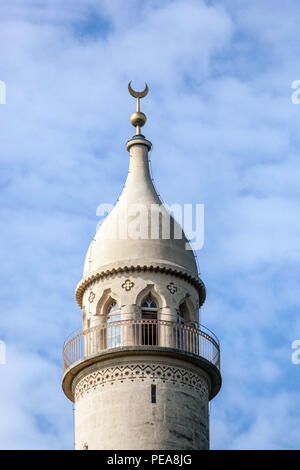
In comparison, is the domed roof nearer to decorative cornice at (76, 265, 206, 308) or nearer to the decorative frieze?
decorative cornice at (76, 265, 206, 308)

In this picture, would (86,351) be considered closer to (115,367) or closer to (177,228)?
(115,367)

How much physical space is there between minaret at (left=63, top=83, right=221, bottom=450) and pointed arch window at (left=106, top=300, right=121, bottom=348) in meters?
0.04

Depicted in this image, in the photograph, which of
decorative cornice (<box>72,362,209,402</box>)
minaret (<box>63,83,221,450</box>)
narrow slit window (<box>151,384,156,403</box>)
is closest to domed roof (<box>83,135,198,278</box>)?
minaret (<box>63,83,221,450</box>)

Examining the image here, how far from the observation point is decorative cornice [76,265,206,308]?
167ft

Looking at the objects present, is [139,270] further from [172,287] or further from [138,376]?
[138,376]

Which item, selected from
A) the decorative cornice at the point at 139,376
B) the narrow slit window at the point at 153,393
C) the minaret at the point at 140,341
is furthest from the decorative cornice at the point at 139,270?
the narrow slit window at the point at 153,393

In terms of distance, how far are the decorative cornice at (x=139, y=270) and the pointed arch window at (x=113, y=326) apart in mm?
1139

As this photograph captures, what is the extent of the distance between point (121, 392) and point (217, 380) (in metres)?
4.24

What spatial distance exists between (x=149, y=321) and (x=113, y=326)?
54.2 inches

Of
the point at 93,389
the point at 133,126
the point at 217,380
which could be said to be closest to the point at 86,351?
the point at 93,389

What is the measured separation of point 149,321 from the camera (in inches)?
1960

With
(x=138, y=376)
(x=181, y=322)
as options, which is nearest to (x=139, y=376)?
(x=138, y=376)

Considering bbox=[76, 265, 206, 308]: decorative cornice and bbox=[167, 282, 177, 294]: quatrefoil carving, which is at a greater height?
bbox=[76, 265, 206, 308]: decorative cornice
